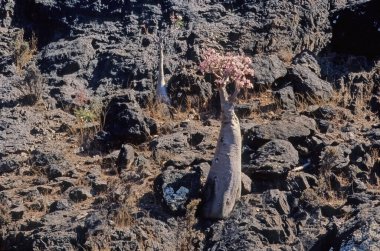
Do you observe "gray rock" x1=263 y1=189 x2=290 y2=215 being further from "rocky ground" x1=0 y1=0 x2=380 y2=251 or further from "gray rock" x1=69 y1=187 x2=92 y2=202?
"gray rock" x1=69 y1=187 x2=92 y2=202

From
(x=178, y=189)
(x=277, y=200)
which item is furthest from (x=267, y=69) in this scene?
(x=178, y=189)

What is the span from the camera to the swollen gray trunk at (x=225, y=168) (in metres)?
6.37

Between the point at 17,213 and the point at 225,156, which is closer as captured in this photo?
the point at 225,156

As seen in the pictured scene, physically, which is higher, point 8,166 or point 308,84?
point 308,84

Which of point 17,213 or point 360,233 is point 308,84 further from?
point 17,213

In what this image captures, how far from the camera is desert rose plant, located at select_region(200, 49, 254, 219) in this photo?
20.9 ft

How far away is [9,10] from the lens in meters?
10.2

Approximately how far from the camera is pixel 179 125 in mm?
8281

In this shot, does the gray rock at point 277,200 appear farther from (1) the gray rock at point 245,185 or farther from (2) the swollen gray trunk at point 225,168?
(2) the swollen gray trunk at point 225,168

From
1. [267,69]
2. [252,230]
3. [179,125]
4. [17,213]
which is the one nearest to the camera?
[252,230]

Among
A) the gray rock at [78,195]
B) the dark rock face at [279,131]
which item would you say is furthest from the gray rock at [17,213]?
the dark rock face at [279,131]

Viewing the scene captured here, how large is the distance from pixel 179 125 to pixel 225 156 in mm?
1981

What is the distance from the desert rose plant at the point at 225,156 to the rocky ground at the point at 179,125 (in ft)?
0.46

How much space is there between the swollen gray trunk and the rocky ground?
0.15 meters
